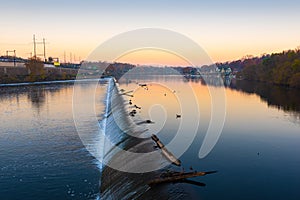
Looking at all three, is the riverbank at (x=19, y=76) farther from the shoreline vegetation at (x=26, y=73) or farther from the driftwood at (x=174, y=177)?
the driftwood at (x=174, y=177)

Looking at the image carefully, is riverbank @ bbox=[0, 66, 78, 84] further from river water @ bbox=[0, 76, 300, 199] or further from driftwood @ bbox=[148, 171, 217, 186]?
driftwood @ bbox=[148, 171, 217, 186]

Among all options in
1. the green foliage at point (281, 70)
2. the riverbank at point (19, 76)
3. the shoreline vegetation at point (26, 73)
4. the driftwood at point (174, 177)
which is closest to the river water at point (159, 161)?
the driftwood at point (174, 177)

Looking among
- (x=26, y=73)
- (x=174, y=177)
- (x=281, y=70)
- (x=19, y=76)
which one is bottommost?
(x=174, y=177)

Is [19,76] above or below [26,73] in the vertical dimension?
below

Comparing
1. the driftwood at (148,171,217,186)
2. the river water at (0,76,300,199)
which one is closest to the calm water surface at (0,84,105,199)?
the river water at (0,76,300,199)

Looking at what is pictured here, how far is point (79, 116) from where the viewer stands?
2422 centimetres

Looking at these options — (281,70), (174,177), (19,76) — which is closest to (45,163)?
(174,177)

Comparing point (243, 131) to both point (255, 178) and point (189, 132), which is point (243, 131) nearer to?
point (189, 132)

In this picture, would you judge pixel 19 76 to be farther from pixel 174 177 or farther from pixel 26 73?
pixel 174 177

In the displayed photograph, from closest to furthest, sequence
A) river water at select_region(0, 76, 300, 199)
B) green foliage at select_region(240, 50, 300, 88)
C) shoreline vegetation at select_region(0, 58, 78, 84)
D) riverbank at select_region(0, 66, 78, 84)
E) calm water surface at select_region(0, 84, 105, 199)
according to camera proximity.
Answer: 1. river water at select_region(0, 76, 300, 199)
2. calm water surface at select_region(0, 84, 105, 199)
3. green foliage at select_region(240, 50, 300, 88)
4. riverbank at select_region(0, 66, 78, 84)
5. shoreline vegetation at select_region(0, 58, 78, 84)

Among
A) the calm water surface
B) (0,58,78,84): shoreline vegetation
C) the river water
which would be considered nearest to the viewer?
the river water

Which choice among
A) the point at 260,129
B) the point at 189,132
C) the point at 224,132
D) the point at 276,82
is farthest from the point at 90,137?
the point at 276,82

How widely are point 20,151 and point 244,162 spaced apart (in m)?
11.8

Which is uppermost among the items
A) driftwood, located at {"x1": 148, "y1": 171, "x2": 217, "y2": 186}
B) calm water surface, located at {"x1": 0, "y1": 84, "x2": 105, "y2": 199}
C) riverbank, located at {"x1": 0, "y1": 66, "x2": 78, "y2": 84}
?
riverbank, located at {"x1": 0, "y1": 66, "x2": 78, "y2": 84}
